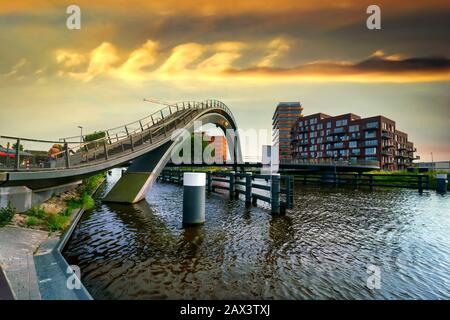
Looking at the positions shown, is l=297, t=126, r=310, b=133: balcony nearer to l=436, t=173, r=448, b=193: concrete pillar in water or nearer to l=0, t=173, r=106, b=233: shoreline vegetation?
l=436, t=173, r=448, b=193: concrete pillar in water

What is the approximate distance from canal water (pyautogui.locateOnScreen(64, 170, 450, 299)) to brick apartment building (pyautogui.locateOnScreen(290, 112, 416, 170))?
203 feet

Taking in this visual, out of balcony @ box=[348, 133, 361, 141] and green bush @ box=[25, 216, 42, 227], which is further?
balcony @ box=[348, 133, 361, 141]

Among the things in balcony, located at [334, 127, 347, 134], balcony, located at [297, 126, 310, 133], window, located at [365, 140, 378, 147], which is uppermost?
balcony, located at [297, 126, 310, 133]

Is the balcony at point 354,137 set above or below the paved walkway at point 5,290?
above

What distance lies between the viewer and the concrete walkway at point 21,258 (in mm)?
3535

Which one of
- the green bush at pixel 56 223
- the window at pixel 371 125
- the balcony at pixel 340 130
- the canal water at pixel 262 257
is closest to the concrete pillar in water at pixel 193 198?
the canal water at pixel 262 257

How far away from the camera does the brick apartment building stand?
7138 centimetres

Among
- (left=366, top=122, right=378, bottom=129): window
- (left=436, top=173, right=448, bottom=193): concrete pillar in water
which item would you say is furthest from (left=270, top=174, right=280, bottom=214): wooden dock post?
(left=366, top=122, right=378, bottom=129): window

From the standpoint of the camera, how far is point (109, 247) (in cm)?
632

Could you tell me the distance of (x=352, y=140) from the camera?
75438 mm

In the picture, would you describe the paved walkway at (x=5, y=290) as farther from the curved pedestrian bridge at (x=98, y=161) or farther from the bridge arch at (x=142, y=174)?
the bridge arch at (x=142, y=174)

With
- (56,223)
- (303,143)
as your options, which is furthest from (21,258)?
(303,143)

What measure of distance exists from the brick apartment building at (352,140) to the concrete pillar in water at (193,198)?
63.2 m
